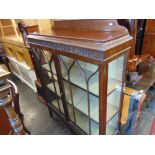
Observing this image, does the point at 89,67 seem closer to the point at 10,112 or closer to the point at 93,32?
the point at 93,32

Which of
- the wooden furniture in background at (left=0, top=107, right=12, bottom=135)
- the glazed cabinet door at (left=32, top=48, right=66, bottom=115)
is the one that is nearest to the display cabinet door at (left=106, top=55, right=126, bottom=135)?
the glazed cabinet door at (left=32, top=48, right=66, bottom=115)

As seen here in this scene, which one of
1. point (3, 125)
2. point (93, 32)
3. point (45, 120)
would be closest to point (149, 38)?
point (93, 32)

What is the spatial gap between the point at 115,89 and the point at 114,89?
0.02 meters

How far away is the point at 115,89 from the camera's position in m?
1.13

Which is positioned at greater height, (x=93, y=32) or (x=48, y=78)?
(x=93, y=32)

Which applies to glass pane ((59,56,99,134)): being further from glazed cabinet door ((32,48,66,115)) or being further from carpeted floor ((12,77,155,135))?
carpeted floor ((12,77,155,135))

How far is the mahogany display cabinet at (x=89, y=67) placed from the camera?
849 mm

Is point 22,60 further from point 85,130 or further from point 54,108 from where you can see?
point 85,130

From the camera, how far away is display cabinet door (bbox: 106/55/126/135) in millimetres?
1022

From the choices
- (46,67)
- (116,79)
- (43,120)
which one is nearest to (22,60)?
(43,120)

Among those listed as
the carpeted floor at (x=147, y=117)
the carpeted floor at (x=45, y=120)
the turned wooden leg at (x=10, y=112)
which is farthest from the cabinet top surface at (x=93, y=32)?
the carpeted floor at (x=147, y=117)
